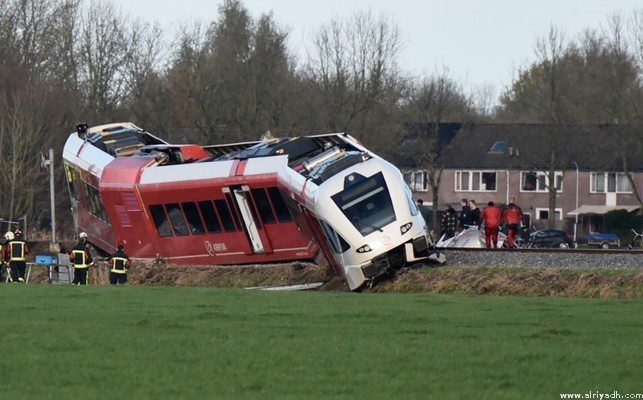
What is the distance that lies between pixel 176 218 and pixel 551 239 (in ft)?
124

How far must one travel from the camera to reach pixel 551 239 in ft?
228

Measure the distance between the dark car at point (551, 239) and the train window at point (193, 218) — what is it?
34.7 m

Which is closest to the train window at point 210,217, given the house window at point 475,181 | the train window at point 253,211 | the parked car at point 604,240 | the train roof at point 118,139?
the train window at point 253,211

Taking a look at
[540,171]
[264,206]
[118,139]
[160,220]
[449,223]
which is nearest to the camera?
[264,206]

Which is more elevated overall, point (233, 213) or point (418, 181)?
point (233, 213)

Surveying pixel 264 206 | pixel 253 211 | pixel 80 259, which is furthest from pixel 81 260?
pixel 264 206

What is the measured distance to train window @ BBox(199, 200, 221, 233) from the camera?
110 feet


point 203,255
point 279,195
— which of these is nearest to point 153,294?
→ point 279,195

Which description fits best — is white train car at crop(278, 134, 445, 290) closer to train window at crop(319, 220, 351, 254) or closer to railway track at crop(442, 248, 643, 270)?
train window at crop(319, 220, 351, 254)

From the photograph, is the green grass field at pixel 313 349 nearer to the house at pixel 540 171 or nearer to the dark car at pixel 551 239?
the dark car at pixel 551 239

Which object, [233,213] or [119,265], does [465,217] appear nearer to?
[233,213]

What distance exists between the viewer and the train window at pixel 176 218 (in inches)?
1353

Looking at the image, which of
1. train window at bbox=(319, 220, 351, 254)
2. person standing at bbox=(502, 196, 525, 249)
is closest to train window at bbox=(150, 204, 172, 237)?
train window at bbox=(319, 220, 351, 254)

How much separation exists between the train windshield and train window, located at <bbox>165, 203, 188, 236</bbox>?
6666 mm
